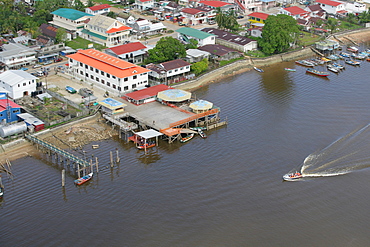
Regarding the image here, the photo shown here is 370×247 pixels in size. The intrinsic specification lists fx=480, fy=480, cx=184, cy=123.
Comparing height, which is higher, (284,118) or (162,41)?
(162,41)

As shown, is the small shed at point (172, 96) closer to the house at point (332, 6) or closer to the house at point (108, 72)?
the house at point (108, 72)

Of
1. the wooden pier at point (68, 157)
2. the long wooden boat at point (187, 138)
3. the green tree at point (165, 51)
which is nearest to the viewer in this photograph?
the wooden pier at point (68, 157)

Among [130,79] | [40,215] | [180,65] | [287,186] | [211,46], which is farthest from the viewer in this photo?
[211,46]

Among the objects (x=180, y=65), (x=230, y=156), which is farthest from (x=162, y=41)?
(x=230, y=156)

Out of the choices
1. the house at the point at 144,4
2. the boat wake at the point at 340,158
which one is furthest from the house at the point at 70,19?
the boat wake at the point at 340,158

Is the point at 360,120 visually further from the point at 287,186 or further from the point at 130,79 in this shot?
the point at 130,79

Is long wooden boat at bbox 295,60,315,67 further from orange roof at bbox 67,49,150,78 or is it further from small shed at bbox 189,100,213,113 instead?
orange roof at bbox 67,49,150,78
